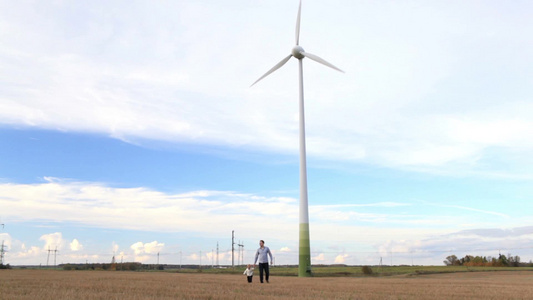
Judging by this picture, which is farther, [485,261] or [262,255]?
[485,261]

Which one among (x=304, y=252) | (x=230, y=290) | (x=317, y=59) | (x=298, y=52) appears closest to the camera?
(x=230, y=290)

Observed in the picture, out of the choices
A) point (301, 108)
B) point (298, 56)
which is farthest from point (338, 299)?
point (298, 56)

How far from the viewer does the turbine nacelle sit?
5988cm

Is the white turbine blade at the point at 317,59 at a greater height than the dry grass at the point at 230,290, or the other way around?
the white turbine blade at the point at 317,59

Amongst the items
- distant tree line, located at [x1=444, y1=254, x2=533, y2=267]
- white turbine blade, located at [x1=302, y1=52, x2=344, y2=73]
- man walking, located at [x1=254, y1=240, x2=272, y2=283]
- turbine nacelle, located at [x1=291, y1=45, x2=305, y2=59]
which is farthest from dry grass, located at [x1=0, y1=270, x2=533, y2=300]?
Answer: distant tree line, located at [x1=444, y1=254, x2=533, y2=267]

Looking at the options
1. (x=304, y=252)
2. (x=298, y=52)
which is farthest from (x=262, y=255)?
(x=298, y=52)

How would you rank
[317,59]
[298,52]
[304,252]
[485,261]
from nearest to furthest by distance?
[304,252] → [298,52] → [317,59] → [485,261]

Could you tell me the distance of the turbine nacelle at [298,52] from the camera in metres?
59.9

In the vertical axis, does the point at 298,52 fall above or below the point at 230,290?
above

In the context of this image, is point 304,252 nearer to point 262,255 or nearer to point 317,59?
point 317,59

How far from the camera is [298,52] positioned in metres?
59.8

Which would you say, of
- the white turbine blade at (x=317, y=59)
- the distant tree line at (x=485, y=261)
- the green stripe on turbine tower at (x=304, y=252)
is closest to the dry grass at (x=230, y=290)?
the green stripe on turbine tower at (x=304, y=252)

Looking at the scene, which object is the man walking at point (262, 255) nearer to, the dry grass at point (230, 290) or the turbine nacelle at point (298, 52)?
the dry grass at point (230, 290)

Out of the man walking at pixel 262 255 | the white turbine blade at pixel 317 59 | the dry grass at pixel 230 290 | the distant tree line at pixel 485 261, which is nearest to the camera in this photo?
the dry grass at pixel 230 290
